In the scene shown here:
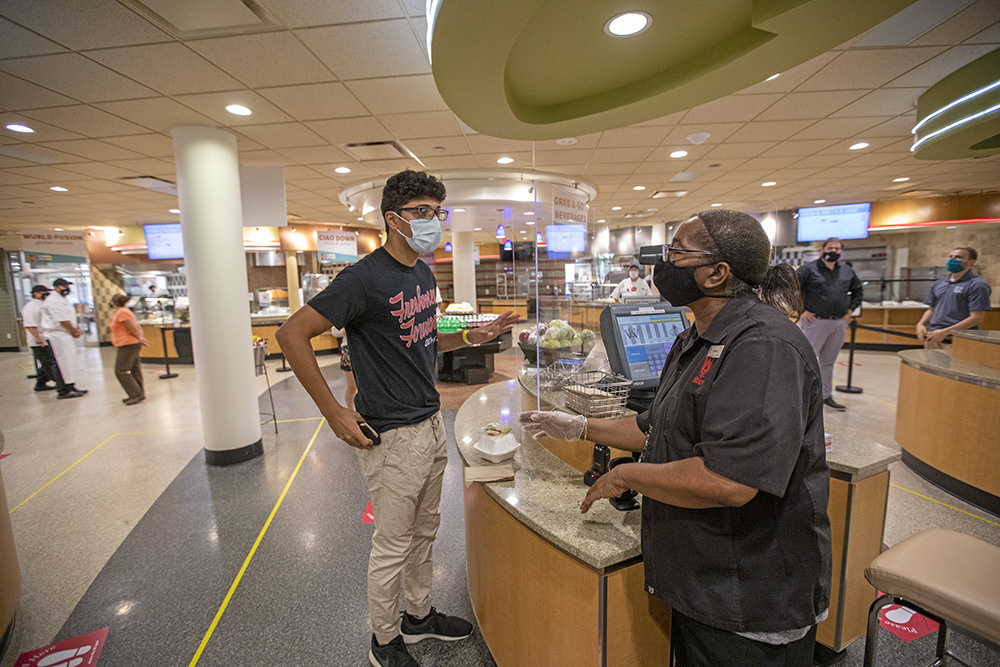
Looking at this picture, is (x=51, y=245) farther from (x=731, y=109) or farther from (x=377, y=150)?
(x=731, y=109)

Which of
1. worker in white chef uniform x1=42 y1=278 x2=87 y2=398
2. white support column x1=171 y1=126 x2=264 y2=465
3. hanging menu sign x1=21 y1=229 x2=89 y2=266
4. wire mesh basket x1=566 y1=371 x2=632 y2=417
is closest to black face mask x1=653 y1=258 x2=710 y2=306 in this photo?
wire mesh basket x1=566 y1=371 x2=632 y2=417

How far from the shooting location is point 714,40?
7.25ft

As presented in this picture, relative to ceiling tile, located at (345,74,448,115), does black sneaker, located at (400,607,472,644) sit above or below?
below

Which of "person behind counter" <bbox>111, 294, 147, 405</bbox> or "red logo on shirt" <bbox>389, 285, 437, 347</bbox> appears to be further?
"person behind counter" <bbox>111, 294, 147, 405</bbox>

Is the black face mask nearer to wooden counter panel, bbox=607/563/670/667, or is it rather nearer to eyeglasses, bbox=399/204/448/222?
wooden counter panel, bbox=607/563/670/667

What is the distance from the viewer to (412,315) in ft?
5.92

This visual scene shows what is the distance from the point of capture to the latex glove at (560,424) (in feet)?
4.92

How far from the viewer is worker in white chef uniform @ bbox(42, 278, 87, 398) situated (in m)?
6.72

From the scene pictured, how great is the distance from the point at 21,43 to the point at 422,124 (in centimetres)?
275

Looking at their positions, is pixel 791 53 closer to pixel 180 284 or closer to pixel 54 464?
pixel 54 464

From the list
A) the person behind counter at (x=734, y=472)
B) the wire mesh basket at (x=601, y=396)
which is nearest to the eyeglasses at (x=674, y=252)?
the person behind counter at (x=734, y=472)

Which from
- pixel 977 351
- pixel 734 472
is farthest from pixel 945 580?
pixel 977 351

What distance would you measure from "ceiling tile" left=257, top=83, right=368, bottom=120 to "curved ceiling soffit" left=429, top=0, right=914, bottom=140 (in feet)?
4.83

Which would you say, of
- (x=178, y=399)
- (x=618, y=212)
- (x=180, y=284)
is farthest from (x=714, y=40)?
(x=180, y=284)
